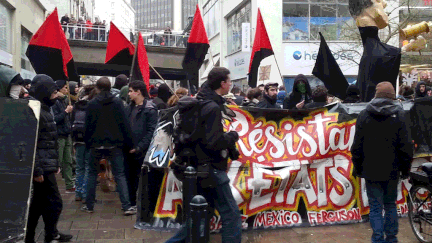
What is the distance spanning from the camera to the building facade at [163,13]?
167m

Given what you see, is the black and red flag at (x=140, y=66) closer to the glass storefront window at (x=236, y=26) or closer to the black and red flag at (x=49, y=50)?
the black and red flag at (x=49, y=50)

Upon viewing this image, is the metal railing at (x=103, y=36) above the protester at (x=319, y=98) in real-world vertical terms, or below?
above

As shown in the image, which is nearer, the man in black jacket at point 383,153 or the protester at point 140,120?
the man in black jacket at point 383,153

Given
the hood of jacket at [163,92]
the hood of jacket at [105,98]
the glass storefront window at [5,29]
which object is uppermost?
the glass storefront window at [5,29]

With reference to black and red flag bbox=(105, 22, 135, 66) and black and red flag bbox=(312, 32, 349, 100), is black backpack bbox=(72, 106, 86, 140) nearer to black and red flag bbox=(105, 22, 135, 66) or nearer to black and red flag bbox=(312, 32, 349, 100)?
black and red flag bbox=(105, 22, 135, 66)

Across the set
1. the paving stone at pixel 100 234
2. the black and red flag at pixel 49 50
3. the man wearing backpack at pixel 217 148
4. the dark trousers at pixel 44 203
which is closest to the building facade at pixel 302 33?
the black and red flag at pixel 49 50

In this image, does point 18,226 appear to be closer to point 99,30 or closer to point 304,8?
point 304,8

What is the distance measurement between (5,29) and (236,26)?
16.5 m

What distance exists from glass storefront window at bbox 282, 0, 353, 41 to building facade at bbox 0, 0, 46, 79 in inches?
500

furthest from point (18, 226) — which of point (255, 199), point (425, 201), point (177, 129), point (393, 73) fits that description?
point (393, 73)

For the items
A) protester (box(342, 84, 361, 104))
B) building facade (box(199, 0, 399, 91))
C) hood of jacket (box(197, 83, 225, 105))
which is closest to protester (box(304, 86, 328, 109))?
protester (box(342, 84, 361, 104))

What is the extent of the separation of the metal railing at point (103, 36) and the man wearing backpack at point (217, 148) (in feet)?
90.8

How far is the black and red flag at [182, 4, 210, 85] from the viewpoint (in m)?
11.2

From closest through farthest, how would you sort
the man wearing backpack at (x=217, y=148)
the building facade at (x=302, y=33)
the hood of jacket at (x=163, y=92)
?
the man wearing backpack at (x=217, y=148) → the hood of jacket at (x=163, y=92) → the building facade at (x=302, y=33)
